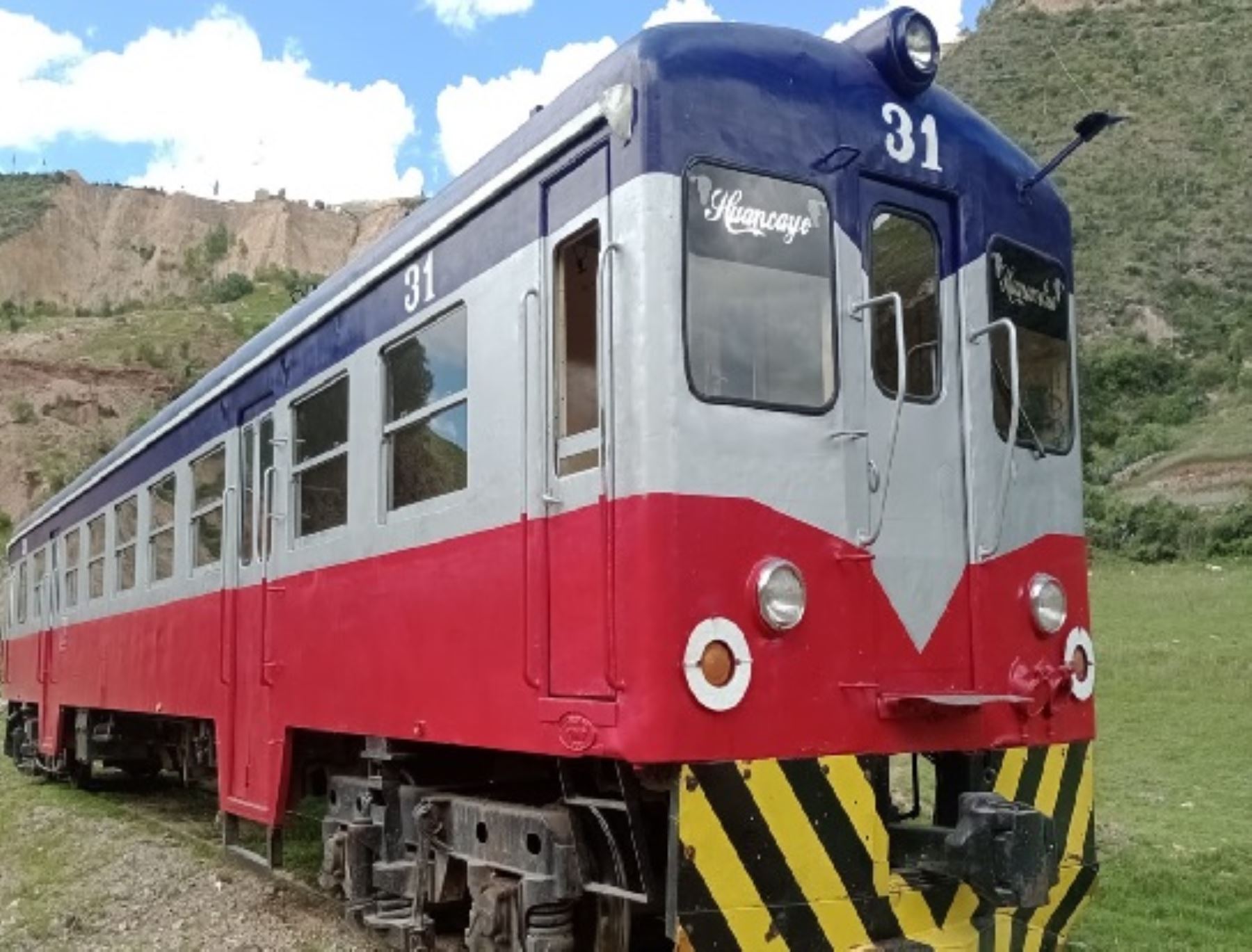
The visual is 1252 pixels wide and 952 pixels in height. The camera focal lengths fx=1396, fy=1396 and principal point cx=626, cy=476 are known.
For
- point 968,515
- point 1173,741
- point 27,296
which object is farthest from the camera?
point 27,296

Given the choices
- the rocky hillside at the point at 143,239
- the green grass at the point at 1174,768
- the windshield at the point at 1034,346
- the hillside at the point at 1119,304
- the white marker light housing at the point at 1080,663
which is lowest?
the green grass at the point at 1174,768

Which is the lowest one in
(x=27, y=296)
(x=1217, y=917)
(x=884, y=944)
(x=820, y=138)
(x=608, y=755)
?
(x=1217, y=917)

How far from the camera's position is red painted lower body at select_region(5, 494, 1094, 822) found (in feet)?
15.1

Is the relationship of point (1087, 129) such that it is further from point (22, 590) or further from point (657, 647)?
point (22, 590)

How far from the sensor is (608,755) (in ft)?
15.3

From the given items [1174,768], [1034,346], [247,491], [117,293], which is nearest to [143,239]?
[117,293]

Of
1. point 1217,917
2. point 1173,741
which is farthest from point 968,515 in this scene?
point 1173,741

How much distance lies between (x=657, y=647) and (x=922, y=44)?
8.91 feet

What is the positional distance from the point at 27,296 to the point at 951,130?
87.1 m

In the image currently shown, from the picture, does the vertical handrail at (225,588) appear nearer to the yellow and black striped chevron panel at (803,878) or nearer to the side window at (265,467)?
the side window at (265,467)

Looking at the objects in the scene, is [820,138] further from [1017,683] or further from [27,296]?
[27,296]

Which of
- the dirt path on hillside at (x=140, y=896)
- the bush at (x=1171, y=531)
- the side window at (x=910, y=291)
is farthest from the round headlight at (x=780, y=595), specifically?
the bush at (x=1171, y=531)

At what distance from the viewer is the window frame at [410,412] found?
587 cm

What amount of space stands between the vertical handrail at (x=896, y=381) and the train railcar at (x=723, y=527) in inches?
0.9
